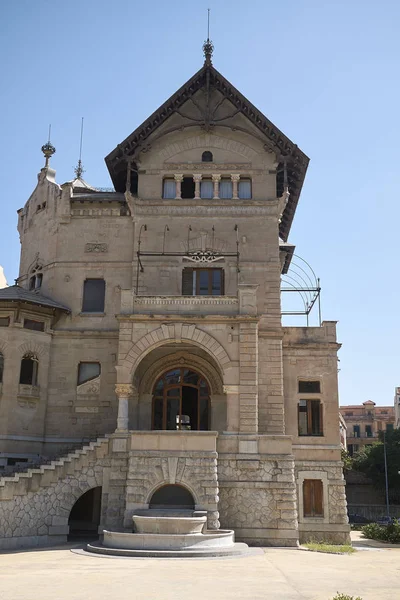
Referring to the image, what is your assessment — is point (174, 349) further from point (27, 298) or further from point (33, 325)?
point (27, 298)

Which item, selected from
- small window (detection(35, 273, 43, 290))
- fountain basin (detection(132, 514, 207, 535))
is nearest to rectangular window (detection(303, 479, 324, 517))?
fountain basin (detection(132, 514, 207, 535))

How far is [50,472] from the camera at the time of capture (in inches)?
1083

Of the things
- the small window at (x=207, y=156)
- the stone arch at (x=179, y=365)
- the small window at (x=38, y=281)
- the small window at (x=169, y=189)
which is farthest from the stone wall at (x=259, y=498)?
the small window at (x=207, y=156)

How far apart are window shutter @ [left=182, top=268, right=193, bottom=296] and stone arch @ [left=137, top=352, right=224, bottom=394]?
3.61 meters

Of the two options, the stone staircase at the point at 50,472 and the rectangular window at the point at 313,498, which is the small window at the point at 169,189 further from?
the rectangular window at the point at 313,498

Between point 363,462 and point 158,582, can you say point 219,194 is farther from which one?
point 363,462

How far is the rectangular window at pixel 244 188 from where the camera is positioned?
3494cm

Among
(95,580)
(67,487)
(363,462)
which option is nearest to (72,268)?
(67,487)

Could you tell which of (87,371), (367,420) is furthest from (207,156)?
(367,420)

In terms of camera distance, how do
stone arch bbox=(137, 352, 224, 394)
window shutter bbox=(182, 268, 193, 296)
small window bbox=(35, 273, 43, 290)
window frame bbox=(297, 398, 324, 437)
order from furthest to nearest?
small window bbox=(35, 273, 43, 290), window shutter bbox=(182, 268, 193, 296), window frame bbox=(297, 398, 324, 437), stone arch bbox=(137, 352, 224, 394)

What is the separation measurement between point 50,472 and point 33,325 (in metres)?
8.42

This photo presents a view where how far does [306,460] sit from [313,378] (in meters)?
4.21

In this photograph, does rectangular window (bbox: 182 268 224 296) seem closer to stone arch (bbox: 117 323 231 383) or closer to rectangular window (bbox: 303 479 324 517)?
stone arch (bbox: 117 323 231 383)

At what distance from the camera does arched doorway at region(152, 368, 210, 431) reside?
31594 mm
